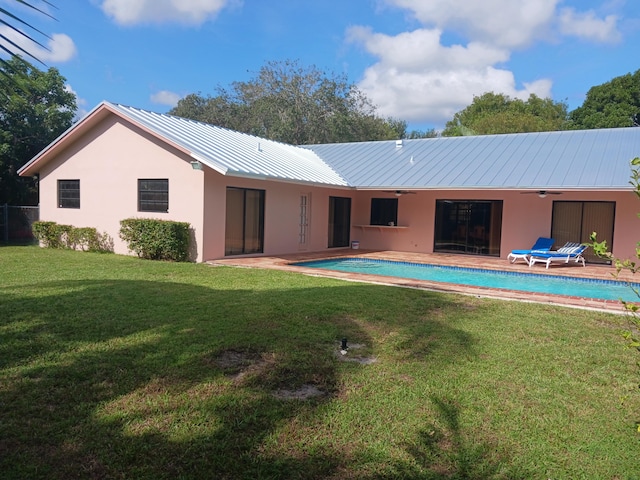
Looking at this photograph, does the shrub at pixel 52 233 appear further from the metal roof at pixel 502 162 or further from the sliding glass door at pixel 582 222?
the sliding glass door at pixel 582 222

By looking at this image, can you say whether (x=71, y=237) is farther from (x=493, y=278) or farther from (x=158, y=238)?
(x=493, y=278)

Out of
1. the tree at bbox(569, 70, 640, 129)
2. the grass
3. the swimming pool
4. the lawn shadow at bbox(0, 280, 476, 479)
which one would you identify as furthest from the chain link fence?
the tree at bbox(569, 70, 640, 129)

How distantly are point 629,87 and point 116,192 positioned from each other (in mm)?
37567

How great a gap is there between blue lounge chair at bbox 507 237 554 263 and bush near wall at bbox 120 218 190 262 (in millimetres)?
10547

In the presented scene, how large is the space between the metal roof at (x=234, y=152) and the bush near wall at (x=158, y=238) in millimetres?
2175

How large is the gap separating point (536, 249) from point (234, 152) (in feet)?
34.6

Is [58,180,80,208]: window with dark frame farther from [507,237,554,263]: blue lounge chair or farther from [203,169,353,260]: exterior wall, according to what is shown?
[507,237,554,263]: blue lounge chair

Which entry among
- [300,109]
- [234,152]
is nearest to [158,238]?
[234,152]

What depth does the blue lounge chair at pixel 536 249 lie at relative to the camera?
15.8m

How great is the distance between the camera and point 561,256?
15.1 m

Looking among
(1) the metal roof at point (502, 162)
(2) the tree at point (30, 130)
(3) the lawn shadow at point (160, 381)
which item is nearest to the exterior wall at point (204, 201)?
(1) the metal roof at point (502, 162)

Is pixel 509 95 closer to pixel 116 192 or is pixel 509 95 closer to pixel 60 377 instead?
pixel 116 192

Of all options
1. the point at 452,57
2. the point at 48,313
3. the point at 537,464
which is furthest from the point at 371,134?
the point at 537,464

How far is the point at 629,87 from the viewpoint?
36156 millimetres
